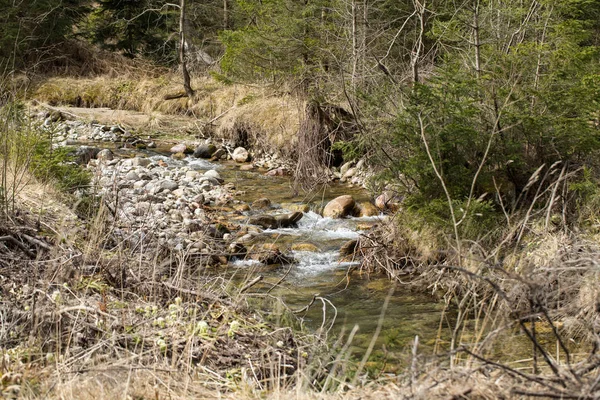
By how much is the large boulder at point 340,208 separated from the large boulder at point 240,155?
4529mm

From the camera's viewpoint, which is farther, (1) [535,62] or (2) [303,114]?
(2) [303,114]

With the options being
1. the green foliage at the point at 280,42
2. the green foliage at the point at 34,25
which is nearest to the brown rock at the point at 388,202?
the green foliage at the point at 280,42

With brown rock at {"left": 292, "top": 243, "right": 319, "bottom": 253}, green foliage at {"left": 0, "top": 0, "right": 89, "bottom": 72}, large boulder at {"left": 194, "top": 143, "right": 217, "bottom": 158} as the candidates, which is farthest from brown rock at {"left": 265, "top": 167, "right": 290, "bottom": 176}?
green foliage at {"left": 0, "top": 0, "right": 89, "bottom": 72}

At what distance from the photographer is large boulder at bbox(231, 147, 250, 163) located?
44.6 ft

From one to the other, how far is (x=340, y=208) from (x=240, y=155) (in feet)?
16.1

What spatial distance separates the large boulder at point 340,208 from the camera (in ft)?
30.1

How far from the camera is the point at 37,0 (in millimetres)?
18641

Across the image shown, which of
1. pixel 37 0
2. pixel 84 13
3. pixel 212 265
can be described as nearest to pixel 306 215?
pixel 212 265

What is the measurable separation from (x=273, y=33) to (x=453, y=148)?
749 centimetres

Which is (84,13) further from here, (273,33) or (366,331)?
(366,331)

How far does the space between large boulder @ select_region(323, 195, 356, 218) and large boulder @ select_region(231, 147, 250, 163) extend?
4529mm

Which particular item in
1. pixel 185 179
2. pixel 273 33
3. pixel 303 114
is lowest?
pixel 185 179

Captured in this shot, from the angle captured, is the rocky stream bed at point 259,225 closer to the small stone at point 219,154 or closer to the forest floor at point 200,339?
the small stone at point 219,154

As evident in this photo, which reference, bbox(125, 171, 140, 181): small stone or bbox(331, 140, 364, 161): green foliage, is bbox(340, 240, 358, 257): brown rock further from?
bbox(125, 171, 140, 181): small stone
